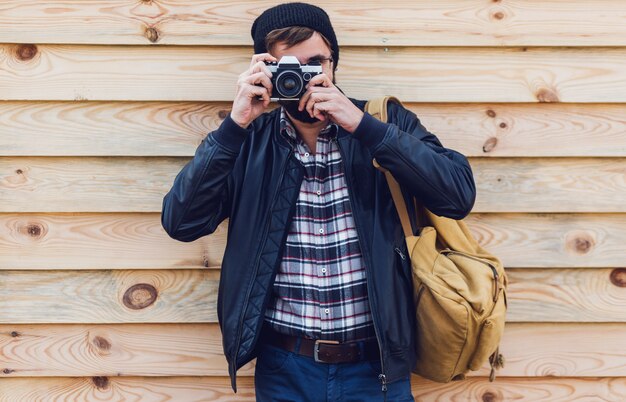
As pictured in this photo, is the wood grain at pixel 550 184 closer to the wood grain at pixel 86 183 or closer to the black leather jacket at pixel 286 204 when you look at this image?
the black leather jacket at pixel 286 204

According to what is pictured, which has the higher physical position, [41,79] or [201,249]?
[41,79]

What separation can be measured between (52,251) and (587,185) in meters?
1.95

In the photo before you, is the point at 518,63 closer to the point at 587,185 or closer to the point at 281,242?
the point at 587,185

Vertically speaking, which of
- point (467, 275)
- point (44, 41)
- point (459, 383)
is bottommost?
point (459, 383)

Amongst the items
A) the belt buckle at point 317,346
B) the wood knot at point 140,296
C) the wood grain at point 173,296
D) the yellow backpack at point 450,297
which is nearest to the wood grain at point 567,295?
the wood grain at point 173,296

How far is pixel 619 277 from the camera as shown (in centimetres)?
233

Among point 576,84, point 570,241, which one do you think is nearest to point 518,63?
point 576,84

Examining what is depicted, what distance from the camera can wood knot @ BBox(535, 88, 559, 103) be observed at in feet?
7.47

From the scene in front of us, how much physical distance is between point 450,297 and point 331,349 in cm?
38

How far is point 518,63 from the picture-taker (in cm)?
229

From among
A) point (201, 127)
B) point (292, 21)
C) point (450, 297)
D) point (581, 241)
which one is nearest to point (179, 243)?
point (201, 127)

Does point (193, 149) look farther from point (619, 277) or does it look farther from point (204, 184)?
point (619, 277)

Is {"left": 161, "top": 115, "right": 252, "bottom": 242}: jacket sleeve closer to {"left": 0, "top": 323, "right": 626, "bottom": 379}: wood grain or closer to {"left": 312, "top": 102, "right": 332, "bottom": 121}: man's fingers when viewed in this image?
{"left": 312, "top": 102, "right": 332, "bottom": 121}: man's fingers

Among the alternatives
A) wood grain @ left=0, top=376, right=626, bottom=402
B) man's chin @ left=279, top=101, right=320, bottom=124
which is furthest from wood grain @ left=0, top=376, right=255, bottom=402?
man's chin @ left=279, top=101, right=320, bottom=124
